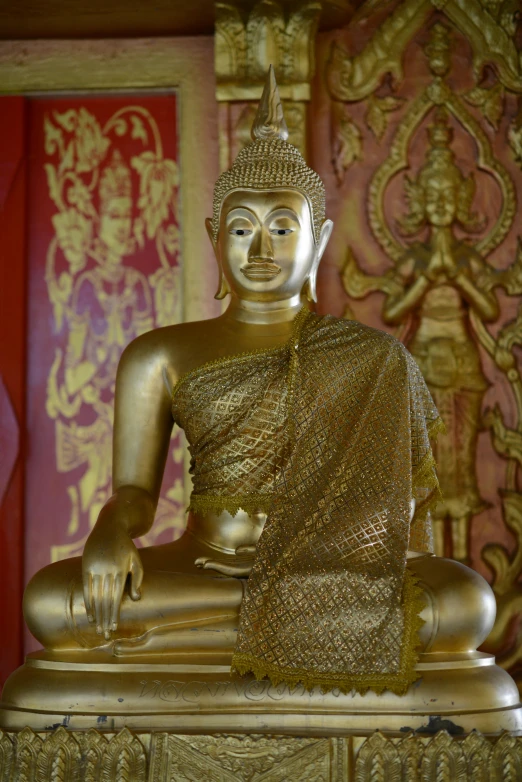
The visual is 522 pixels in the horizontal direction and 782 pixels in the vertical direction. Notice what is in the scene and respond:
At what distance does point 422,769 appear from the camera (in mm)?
2111

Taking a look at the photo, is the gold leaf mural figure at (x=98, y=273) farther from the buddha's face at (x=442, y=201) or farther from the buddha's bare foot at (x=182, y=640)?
the buddha's bare foot at (x=182, y=640)

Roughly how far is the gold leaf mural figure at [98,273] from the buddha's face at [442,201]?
819 mm

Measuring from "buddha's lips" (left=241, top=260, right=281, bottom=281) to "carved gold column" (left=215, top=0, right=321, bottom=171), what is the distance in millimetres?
869

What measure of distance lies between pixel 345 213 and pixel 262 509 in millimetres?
1420

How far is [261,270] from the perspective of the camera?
2.80 m

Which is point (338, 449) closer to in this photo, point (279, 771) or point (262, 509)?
point (262, 509)

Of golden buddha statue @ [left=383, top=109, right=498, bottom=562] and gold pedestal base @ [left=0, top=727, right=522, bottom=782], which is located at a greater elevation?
golden buddha statue @ [left=383, top=109, right=498, bottom=562]

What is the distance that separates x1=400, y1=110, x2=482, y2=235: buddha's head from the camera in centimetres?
365

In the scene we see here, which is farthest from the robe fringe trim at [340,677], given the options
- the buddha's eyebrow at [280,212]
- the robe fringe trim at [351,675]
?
the buddha's eyebrow at [280,212]

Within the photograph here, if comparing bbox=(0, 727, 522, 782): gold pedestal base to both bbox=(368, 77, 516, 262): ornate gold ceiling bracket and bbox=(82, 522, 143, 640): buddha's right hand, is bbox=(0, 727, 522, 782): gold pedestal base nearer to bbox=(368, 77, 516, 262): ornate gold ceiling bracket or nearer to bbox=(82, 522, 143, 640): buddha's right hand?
bbox=(82, 522, 143, 640): buddha's right hand

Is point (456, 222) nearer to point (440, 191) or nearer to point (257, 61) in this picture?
point (440, 191)

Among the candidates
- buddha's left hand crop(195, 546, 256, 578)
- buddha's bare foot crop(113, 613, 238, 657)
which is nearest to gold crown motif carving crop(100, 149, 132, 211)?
buddha's left hand crop(195, 546, 256, 578)

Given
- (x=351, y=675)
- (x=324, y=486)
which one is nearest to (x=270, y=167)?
(x=324, y=486)

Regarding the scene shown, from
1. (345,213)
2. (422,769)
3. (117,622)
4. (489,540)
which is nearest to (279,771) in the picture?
(422,769)
